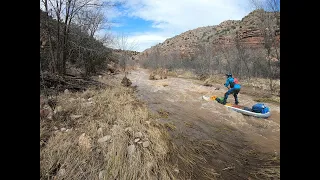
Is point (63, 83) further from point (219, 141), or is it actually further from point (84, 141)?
point (219, 141)

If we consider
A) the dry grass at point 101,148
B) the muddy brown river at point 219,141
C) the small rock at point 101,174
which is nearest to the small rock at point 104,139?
the dry grass at point 101,148

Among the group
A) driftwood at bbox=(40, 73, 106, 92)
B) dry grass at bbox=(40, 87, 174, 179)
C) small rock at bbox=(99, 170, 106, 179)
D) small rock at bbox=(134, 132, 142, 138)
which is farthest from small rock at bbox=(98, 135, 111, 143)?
driftwood at bbox=(40, 73, 106, 92)

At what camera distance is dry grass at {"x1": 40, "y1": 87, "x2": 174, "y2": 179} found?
1.41 metres

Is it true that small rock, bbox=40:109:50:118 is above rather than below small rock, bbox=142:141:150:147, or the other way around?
above

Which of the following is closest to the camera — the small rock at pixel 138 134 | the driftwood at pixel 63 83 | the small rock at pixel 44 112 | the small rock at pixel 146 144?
the small rock at pixel 146 144

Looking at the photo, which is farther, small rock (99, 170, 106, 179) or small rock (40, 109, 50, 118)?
small rock (40, 109, 50, 118)

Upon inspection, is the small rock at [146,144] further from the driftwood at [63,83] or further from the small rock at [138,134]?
the driftwood at [63,83]

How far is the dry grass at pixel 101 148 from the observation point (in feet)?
4.62

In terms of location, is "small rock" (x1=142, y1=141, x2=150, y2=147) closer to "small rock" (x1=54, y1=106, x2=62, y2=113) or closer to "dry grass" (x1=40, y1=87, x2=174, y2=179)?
"dry grass" (x1=40, y1=87, x2=174, y2=179)

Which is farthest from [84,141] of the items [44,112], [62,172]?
[44,112]
